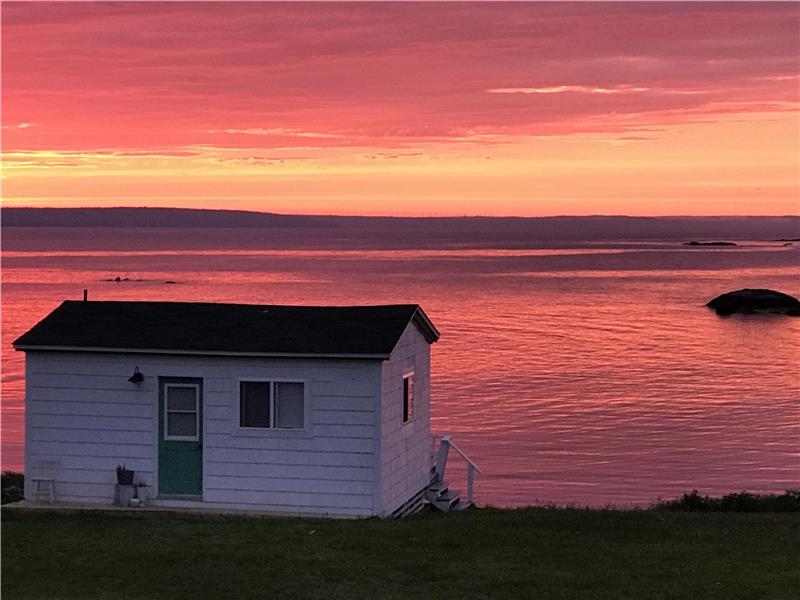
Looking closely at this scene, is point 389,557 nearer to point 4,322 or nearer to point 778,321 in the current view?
point 4,322

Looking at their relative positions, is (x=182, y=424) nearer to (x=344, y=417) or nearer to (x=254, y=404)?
(x=254, y=404)

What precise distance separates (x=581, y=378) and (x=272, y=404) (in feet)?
114

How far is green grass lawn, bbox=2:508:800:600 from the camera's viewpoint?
15922 mm

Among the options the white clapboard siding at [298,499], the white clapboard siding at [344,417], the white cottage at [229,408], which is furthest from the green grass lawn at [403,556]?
the white clapboard siding at [344,417]

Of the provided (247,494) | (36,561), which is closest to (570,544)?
(247,494)

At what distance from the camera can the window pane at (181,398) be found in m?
22.3

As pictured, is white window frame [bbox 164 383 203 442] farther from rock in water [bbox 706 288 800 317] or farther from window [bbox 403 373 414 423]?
rock in water [bbox 706 288 800 317]

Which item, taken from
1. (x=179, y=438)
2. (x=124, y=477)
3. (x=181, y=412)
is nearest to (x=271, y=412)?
(x=181, y=412)

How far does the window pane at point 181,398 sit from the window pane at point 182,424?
13cm

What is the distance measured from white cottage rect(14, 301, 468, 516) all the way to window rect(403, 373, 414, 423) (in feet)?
0.37

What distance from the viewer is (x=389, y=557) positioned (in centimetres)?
1762

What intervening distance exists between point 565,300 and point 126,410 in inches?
3482

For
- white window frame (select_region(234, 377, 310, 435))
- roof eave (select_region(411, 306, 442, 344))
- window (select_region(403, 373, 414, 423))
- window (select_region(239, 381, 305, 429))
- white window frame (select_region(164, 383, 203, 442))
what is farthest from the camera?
roof eave (select_region(411, 306, 442, 344))

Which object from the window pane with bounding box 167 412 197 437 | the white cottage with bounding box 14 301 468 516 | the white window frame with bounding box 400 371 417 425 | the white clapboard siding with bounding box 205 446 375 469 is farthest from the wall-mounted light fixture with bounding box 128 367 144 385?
the white window frame with bounding box 400 371 417 425
